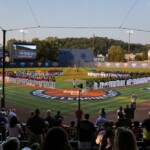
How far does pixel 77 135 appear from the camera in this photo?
9.52 metres

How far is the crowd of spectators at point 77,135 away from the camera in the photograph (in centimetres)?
416

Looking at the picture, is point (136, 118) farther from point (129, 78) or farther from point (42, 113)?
point (129, 78)

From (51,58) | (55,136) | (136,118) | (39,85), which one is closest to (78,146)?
(55,136)

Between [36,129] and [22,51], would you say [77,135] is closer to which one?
[36,129]

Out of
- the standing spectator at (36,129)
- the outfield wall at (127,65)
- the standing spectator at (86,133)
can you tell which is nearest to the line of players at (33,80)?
the standing spectator at (36,129)

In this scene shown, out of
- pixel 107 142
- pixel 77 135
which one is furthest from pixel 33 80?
pixel 107 142

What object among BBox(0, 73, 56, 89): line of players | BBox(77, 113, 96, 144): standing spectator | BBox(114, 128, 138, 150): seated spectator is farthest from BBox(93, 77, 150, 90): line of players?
BBox(114, 128, 138, 150): seated spectator

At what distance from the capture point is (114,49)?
116500 mm

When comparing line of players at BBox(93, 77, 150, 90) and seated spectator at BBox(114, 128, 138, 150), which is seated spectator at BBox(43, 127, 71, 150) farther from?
line of players at BBox(93, 77, 150, 90)

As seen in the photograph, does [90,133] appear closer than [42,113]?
Yes

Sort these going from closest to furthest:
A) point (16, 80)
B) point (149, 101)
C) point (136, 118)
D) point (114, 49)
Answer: point (136, 118), point (149, 101), point (16, 80), point (114, 49)

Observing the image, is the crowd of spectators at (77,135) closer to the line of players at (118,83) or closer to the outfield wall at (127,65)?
the line of players at (118,83)

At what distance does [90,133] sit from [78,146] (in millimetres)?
557

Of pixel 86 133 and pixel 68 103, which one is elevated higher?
pixel 86 133
